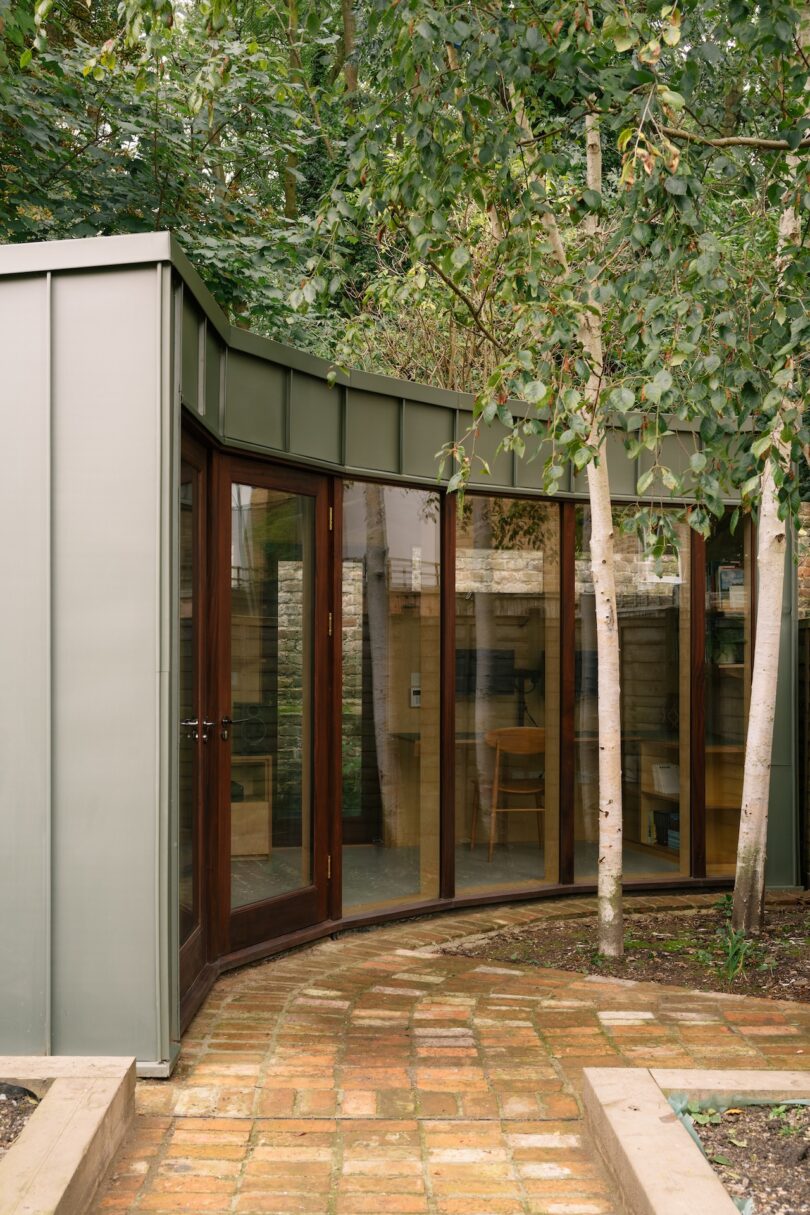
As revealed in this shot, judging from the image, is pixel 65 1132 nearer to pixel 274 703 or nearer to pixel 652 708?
pixel 274 703

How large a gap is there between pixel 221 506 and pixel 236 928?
1.93 metres

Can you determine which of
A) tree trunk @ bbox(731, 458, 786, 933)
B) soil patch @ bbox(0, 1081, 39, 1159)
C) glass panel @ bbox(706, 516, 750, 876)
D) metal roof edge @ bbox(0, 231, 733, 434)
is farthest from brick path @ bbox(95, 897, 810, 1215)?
metal roof edge @ bbox(0, 231, 733, 434)

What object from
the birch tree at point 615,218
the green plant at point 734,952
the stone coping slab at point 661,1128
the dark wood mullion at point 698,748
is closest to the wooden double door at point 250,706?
the birch tree at point 615,218

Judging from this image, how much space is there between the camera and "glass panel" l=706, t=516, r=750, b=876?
23.2 ft

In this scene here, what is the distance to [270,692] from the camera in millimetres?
5352

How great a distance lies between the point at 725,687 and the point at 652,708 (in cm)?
51

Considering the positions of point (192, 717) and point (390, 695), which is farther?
point (390, 695)

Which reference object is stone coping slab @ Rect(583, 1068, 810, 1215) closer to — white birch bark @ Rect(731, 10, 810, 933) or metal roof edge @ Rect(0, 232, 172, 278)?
white birch bark @ Rect(731, 10, 810, 933)

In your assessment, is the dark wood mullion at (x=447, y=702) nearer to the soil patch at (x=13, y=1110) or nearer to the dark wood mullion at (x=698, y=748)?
the dark wood mullion at (x=698, y=748)

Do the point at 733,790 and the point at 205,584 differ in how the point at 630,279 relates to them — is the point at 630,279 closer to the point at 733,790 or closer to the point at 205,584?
the point at 205,584

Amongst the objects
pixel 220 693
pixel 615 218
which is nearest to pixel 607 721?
pixel 220 693

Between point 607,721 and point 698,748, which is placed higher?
point 607,721

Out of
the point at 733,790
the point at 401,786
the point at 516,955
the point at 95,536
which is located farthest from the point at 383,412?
the point at 733,790

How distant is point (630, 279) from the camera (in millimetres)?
3924
